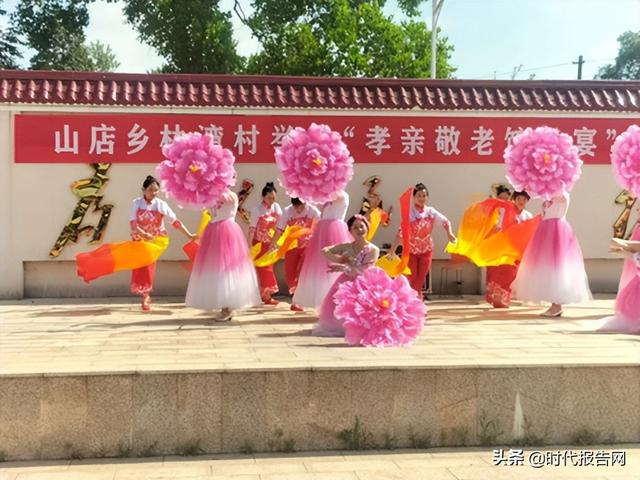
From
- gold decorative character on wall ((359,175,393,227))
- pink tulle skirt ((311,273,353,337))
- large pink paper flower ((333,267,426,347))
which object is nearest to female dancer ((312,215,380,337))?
pink tulle skirt ((311,273,353,337))

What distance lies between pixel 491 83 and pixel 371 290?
548 centimetres

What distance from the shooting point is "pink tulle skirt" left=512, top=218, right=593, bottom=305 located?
27.2ft

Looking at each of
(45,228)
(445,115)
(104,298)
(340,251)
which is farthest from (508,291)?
(45,228)

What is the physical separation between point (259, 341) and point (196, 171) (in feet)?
6.61

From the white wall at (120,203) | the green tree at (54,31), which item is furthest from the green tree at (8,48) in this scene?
the white wall at (120,203)

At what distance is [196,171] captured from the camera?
25.1 feet

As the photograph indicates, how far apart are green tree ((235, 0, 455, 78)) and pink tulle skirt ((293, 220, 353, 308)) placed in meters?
14.1

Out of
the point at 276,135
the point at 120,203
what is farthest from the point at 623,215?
the point at 120,203

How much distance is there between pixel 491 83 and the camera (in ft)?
35.0

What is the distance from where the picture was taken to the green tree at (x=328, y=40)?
21.7 metres

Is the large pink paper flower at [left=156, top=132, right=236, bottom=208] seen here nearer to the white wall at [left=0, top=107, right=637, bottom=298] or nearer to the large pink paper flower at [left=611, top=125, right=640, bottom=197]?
the white wall at [left=0, top=107, right=637, bottom=298]

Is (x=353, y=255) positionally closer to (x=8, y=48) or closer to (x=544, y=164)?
(x=544, y=164)

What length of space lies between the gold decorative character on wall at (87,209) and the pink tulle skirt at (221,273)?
256cm

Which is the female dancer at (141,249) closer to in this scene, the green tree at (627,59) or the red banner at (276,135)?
the red banner at (276,135)
